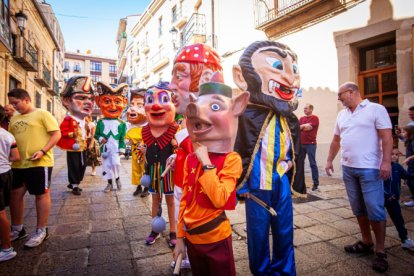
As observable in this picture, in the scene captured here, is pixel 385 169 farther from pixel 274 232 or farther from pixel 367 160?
pixel 274 232

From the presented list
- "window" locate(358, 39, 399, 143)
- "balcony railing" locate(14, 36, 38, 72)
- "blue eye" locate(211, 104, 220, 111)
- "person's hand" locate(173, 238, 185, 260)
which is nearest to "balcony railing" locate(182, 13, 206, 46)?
"window" locate(358, 39, 399, 143)

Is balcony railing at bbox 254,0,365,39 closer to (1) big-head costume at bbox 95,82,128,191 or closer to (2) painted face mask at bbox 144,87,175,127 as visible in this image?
(1) big-head costume at bbox 95,82,128,191

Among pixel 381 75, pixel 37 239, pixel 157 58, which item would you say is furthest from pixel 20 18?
pixel 381 75

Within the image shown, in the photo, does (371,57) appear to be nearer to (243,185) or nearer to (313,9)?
A: (313,9)

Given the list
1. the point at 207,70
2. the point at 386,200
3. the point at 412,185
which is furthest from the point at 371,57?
the point at 207,70

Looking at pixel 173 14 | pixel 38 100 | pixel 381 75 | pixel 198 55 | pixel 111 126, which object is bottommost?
pixel 111 126

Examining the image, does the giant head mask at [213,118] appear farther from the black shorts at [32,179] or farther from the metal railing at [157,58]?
the metal railing at [157,58]

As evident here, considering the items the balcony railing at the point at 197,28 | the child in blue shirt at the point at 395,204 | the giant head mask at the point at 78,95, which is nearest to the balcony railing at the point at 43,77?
the balcony railing at the point at 197,28

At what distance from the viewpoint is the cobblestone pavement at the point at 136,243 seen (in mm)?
2594

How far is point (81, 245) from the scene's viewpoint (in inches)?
123

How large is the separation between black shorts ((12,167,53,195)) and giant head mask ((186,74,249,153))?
2.34 metres

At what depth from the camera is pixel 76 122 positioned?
5.26 metres

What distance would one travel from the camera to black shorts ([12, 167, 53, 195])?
313 centimetres

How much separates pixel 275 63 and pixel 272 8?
7639 mm
